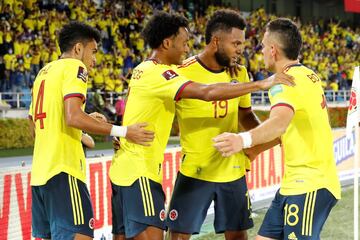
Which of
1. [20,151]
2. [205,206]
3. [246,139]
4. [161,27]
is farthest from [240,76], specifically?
[20,151]

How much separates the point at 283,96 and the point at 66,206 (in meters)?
1.70

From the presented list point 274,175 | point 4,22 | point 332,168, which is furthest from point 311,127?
point 4,22

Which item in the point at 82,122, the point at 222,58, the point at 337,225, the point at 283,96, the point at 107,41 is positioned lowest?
the point at 337,225

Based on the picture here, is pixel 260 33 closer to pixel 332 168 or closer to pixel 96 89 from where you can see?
pixel 96 89

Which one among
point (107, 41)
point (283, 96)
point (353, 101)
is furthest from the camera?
point (107, 41)

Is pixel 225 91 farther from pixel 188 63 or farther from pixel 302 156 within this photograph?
pixel 188 63

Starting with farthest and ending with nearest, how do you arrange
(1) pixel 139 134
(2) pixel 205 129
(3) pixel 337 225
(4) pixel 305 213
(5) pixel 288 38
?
(3) pixel 337 225, (2) pixel 205 129, (1) pixel 139 134, (5) pixel 288 38, (4) pixel 305 213

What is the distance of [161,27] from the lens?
4500 mm

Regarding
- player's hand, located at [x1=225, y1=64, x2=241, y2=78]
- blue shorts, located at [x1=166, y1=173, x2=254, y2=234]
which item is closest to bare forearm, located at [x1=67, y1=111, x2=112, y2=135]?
blue shorts, located at [x1=166, y1=173, x2=254, y2=234]

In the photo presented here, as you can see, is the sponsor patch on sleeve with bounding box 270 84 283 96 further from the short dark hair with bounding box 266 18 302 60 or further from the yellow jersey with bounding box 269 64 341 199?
the short dark hair with bounding box 266 18 302 60

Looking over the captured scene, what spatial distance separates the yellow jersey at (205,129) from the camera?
15.6 ft

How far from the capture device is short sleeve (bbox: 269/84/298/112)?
366cm

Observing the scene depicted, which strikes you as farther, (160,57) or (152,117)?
(160,57)

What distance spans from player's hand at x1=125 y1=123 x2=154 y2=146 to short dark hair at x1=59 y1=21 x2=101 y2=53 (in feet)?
2.65
